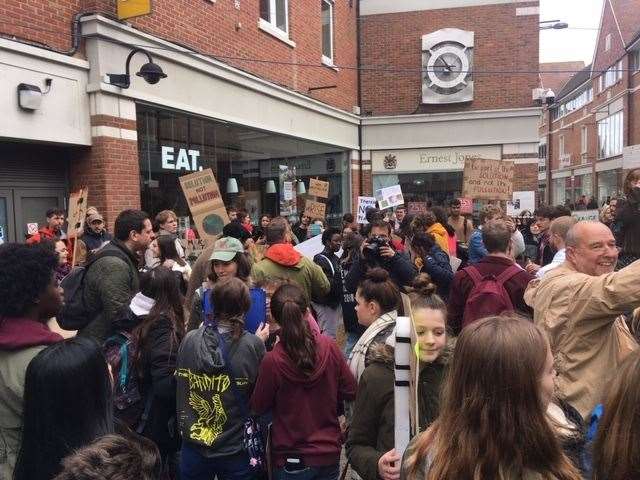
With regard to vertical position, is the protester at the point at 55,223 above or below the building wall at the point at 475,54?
below

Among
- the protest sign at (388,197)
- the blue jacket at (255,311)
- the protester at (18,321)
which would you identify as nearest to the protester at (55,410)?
the protester at (18,321)

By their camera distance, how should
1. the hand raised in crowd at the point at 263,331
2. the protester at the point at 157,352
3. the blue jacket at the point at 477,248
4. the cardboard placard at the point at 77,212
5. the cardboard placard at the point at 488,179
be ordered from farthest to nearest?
the cardboard placard at the point at 488,179, the blue jacket at the point at 477,248, the cardboard placard at the point at 77,212, the hand raised in crowd at the point at 263,331, the protester at the point at 157,352

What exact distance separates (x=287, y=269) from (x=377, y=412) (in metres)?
2.64

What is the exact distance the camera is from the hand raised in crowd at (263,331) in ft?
11.6

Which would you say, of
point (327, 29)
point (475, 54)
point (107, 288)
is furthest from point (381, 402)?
point (475, 54)

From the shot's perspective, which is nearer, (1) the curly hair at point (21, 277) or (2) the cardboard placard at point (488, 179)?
(1) the curly hair at point (21, 277)

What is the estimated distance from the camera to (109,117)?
728cm

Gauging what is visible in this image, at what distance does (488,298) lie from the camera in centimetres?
386

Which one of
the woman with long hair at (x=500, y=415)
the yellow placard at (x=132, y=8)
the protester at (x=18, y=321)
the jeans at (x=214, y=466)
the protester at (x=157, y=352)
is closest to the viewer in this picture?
the woman with long hair at (x=500, y=415)

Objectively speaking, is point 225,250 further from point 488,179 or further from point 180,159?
point 488,179

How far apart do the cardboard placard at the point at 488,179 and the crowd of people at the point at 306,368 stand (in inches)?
219

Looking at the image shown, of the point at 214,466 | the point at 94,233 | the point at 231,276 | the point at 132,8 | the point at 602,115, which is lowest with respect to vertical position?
the point at 214,466

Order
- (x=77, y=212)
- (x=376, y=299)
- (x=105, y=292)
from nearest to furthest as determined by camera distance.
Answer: (x=376, y=299) → (x=105, y=292) → (x=77, y=212)

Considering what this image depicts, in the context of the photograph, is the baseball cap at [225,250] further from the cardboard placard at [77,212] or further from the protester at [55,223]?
the protester at [55,223]
